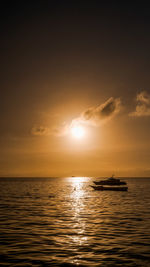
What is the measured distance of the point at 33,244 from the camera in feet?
63.7

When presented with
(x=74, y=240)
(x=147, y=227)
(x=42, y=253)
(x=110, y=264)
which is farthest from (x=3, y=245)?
(x=147, y=227)

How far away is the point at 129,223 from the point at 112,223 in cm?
186

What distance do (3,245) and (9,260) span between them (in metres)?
3.74

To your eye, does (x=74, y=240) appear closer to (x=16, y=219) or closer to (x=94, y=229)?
(x=94, y=229)

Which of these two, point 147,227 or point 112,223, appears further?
point 112,223

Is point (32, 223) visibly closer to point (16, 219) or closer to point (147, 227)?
point (16, 219)

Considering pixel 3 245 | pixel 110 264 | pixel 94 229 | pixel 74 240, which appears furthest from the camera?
pixel 94 229

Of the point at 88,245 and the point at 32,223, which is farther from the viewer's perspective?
the point at 32,223

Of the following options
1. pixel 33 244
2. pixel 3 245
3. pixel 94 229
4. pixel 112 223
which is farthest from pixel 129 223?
pixel 3 245

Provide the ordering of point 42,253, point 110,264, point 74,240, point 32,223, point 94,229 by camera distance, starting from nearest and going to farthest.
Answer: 1. point 110,264
2. point 42,253
3. point 74,240
4. point 94,229
5. point 32,223

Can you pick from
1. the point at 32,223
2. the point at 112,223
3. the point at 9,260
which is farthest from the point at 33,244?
the point at 112,223

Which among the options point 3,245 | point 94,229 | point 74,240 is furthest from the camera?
point 94,229

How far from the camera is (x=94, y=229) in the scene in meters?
25.0

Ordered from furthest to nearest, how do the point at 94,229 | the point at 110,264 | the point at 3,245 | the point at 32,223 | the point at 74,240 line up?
the point at 32,223 < the point at 94,229 < the point at 74,240 < the point at 3,245 < the point at 110,264
